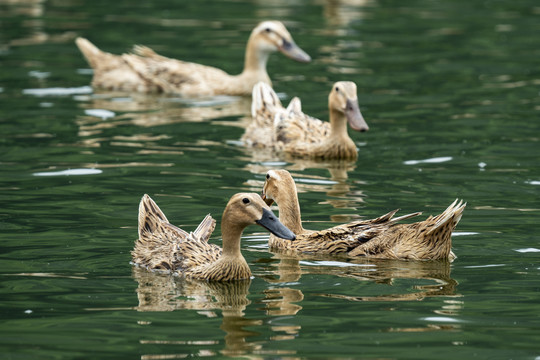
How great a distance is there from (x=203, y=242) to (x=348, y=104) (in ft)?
16.3

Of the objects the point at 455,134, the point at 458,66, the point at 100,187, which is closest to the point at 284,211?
the point at 100,187

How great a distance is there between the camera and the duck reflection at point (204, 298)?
830 cm

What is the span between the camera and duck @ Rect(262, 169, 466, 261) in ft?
32.4

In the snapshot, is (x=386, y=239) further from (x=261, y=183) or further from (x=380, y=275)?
(x=261, y=183)

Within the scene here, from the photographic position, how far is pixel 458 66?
20.7 meters

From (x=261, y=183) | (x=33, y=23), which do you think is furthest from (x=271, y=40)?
(x=33, y=23)

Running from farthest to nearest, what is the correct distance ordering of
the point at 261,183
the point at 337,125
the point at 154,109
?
the point at 154,109 < the point at 337,125 < the point at 261,183

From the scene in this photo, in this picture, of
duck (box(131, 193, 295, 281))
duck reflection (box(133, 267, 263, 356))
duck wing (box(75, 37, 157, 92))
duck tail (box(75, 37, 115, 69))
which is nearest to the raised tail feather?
duck (box(131, 193, 295, 281))

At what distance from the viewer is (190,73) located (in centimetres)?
1908

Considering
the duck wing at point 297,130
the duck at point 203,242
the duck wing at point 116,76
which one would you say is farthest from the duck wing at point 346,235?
the duck wing at point 116,76

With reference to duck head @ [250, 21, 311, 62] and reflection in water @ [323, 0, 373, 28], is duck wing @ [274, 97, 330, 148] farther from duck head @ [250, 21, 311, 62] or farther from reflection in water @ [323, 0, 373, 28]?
reflection in water @ [323, 0, 373, 28]

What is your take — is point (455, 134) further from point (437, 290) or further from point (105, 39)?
point (105, 39)

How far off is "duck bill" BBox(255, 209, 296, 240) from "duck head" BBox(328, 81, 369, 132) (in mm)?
5186

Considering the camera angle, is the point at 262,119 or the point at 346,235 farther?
the point at 262,119
